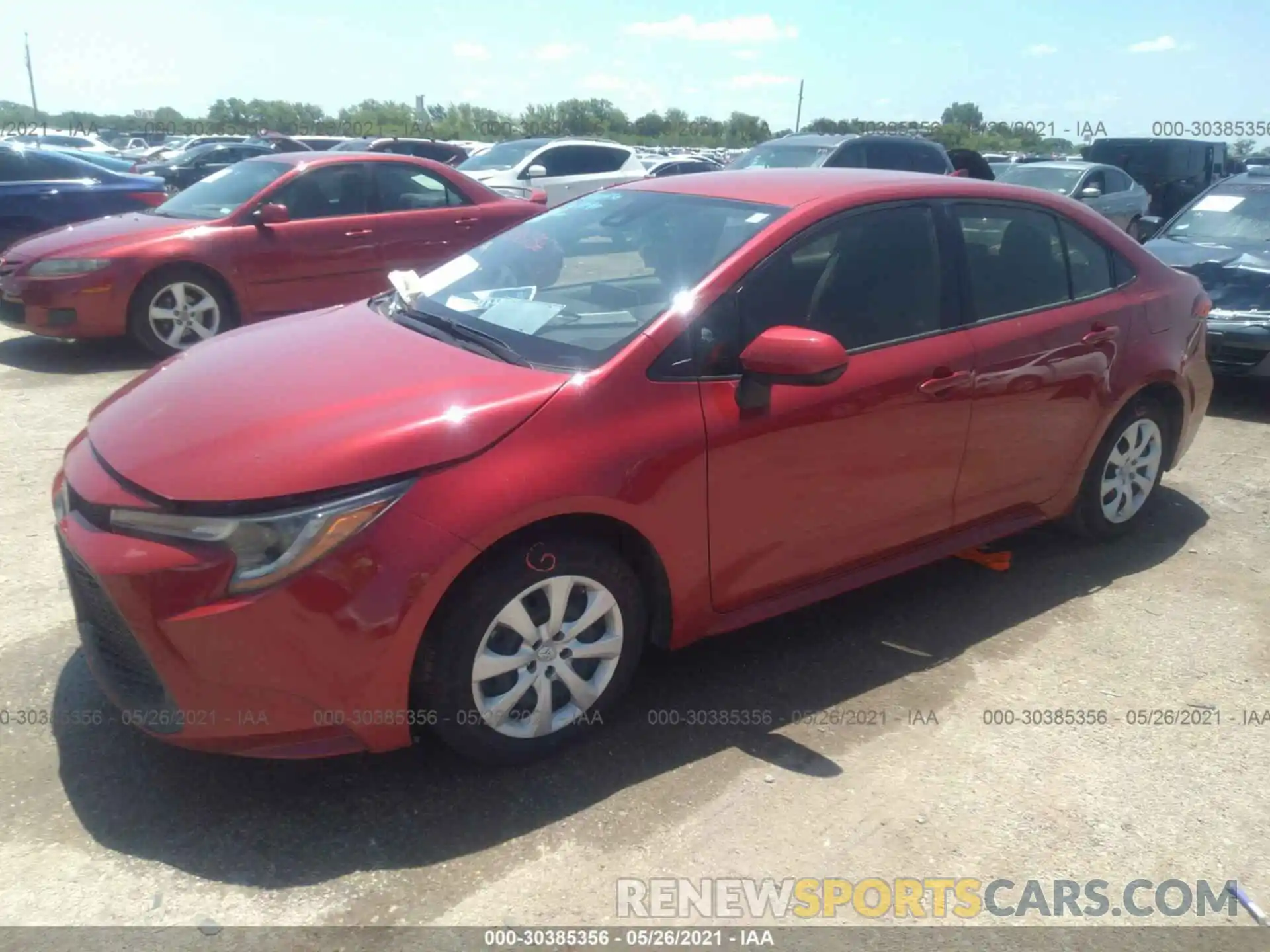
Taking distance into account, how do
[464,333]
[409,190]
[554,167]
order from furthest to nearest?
[554,167] → [409,190] → [464,333]

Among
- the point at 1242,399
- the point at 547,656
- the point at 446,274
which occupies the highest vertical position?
the point at 446,274

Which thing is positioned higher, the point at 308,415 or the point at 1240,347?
the point at 308,415

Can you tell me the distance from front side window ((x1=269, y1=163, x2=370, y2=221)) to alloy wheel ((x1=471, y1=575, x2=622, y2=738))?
583 cm

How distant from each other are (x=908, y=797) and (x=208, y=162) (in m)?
22.0

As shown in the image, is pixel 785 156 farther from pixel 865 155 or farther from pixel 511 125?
pixel 511 125

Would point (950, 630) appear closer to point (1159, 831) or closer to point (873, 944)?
point (1159, 831)

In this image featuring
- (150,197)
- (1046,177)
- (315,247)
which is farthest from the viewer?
(1046,177)

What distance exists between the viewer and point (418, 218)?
27.3 feet

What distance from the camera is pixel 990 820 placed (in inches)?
116

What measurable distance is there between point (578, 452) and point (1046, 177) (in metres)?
13.2

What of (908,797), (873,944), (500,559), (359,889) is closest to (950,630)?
(908,797)

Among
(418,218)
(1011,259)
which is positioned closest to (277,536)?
(1011,259)

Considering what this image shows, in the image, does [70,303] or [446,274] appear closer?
Result: [446,274]

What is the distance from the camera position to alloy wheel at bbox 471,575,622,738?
286 centimetres
